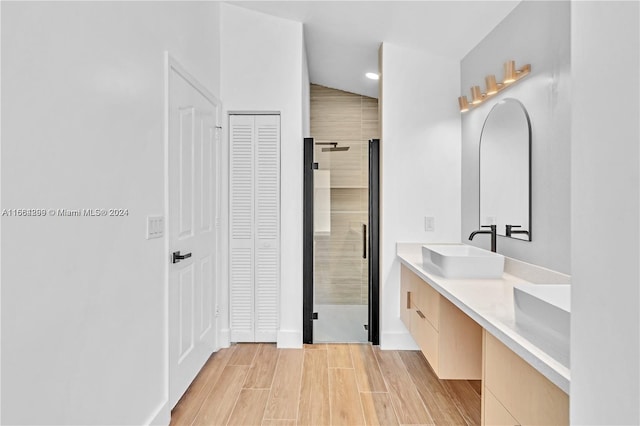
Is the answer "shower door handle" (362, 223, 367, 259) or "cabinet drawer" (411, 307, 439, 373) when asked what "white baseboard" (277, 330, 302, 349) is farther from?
"cabinet drawer" (411, 307, 439, 373)

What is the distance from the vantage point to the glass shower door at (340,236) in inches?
140

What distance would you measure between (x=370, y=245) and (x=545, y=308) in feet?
7.65

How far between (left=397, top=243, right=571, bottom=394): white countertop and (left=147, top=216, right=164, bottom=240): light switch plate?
1513 mm

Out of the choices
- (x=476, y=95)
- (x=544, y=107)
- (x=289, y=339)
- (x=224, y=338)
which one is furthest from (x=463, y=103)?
(x=224, y=338)

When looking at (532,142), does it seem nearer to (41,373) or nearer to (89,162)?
(89,162)

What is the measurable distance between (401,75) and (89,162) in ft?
8.70

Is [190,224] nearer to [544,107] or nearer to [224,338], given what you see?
[224,338]

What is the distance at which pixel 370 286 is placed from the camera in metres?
3.58

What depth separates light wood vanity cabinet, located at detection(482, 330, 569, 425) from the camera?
1170 millimetres

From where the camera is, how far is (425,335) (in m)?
2.63

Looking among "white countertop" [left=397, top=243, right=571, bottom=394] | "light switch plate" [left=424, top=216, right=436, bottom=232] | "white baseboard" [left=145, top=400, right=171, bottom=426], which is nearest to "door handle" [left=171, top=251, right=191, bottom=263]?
"white baseboard" [left=145, top=400, right=171, bottom=426]

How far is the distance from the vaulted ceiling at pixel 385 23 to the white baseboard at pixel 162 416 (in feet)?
9.32

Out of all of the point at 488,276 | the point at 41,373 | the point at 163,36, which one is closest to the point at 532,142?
the point at 488,276

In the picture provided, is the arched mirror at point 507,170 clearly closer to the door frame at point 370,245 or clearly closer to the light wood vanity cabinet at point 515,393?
the door frame at point 370,245
